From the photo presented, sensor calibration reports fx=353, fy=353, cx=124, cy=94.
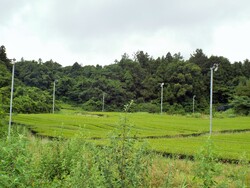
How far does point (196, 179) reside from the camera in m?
4.81

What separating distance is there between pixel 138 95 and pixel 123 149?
2188 inches

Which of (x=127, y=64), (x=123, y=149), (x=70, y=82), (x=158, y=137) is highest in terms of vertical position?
(x=127, y=64)

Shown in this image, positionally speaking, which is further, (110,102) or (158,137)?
(110,102)

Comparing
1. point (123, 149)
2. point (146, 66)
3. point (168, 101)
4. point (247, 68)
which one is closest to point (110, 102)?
point (168, 101)

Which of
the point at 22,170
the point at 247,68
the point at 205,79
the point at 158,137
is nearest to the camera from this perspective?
the point at 22,170

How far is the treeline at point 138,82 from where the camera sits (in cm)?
5609

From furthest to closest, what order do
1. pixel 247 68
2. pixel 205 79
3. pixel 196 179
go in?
pixel 247 68, pixel 205 79, pixel 196 179

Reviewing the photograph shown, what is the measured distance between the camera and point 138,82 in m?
61.2

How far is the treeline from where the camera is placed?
2208 inches

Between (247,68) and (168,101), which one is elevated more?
(247,68)

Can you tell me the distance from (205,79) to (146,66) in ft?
41.5

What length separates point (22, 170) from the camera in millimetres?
4395

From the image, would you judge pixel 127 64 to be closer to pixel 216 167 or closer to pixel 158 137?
pixel 158 137

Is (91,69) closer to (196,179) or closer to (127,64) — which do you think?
(127,64)
